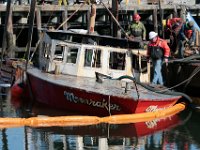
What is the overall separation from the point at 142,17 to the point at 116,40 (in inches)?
516

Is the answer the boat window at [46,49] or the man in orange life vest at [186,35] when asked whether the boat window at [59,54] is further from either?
the man in orange life vest at [186,35]

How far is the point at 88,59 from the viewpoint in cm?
1927

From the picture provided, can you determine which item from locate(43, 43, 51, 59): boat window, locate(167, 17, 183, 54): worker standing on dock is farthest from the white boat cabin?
locate(167, 17, 183, 54): worker standing on dock

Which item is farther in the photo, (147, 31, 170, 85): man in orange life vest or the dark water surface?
(147, 31, 170, 85): man in orange life vest

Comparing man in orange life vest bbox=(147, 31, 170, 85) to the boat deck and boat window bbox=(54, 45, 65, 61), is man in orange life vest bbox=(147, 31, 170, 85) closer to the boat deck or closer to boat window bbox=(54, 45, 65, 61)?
the boat deck

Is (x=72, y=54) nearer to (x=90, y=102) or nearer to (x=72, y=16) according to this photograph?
(x=90, y=102)

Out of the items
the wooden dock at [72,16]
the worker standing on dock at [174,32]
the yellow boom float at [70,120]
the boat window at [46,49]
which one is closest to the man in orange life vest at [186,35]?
the worker standing on dock at [174,32]

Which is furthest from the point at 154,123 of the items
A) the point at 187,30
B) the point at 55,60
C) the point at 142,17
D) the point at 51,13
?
the point at 142,17

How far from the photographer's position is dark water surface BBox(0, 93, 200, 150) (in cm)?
1531

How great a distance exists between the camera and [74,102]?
1817 cm

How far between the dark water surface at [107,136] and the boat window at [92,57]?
196 cm

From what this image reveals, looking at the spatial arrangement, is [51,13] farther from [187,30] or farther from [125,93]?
[125,93]

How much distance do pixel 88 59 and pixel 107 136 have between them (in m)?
3.56

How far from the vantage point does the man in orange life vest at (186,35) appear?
71.9ft
